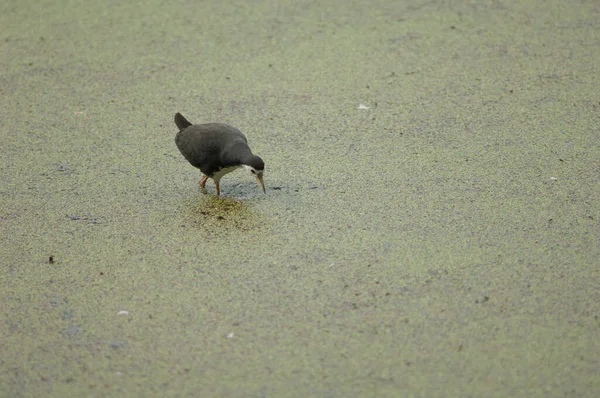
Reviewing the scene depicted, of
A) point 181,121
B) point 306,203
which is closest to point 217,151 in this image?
point 181,121

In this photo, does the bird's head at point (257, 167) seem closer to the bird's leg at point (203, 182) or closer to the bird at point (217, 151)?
the bird at point (217, 151)

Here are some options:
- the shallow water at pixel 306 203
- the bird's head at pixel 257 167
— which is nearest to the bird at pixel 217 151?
the bird's head at pixel 257 167

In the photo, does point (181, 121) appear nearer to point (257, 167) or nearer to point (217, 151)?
point (217, 151)

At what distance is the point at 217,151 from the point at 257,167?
0.17 m

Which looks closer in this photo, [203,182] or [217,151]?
[217,151]

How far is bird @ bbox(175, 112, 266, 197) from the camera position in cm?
299

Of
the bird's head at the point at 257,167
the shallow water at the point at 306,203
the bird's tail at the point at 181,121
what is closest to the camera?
the shallow water at the point at 306,203

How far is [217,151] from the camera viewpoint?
3025 millimetres

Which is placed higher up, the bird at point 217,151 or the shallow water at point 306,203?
the bird at point 217,151

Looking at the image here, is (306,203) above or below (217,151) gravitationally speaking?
below

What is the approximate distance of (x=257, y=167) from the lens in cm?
298

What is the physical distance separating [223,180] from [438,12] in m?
1.84

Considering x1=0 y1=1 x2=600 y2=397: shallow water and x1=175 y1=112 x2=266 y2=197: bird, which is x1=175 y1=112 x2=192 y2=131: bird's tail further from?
x1=0 y1=1 x2=600 y2=397: shallow water

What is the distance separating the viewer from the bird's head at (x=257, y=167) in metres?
2.97
